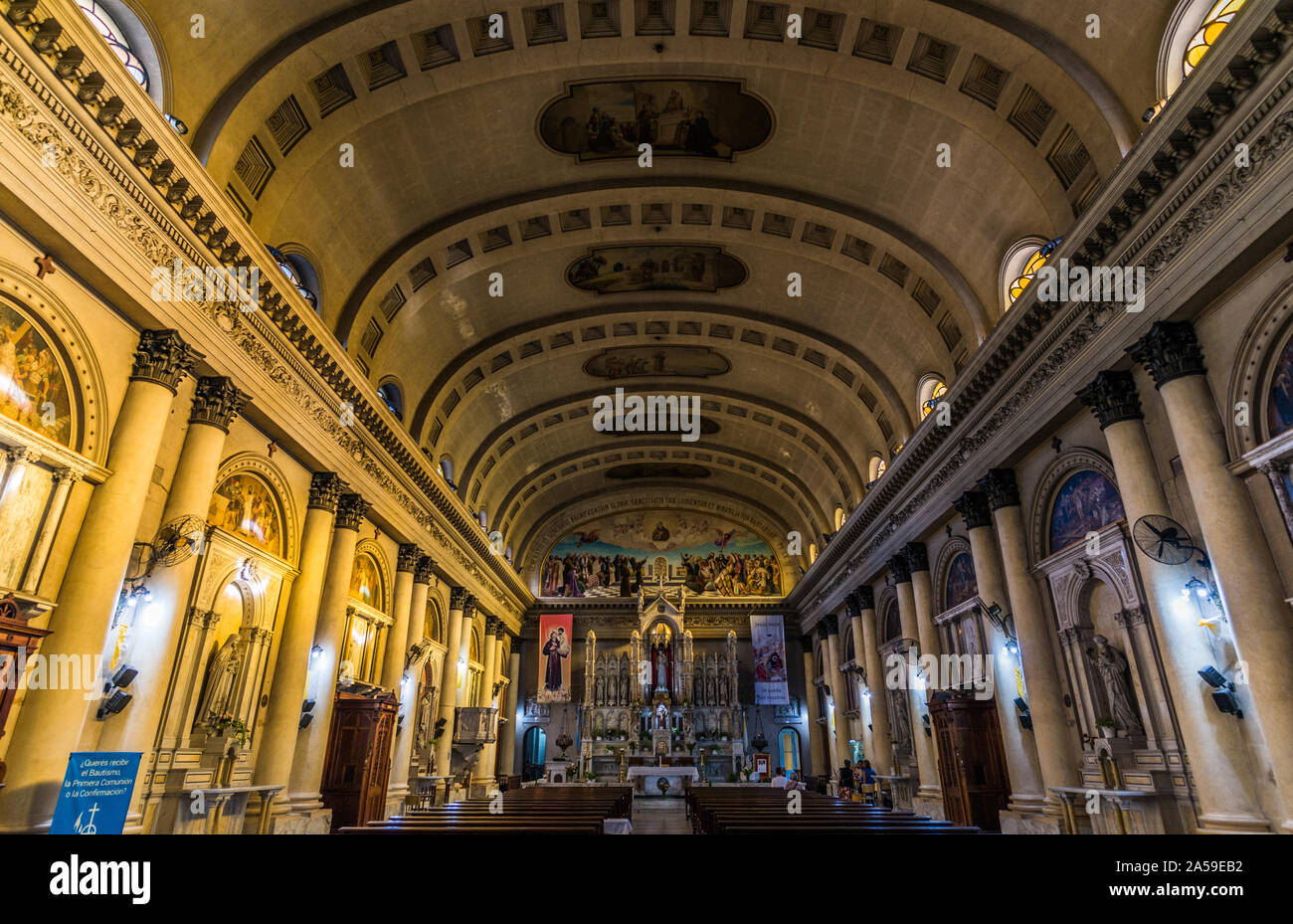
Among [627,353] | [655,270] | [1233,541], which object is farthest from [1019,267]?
[627,353]

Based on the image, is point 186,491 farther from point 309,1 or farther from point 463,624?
point 463,624

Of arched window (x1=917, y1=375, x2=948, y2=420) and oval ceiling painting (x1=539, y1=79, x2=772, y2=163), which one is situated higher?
oval ceiling painting (x1=539, y1=79, x2=772, y2=163)

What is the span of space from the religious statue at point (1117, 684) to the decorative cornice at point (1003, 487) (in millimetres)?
3235

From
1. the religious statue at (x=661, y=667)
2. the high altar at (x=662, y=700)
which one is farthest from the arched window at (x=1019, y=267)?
the religious statue at (x=661, y=667)

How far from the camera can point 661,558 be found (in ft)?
116

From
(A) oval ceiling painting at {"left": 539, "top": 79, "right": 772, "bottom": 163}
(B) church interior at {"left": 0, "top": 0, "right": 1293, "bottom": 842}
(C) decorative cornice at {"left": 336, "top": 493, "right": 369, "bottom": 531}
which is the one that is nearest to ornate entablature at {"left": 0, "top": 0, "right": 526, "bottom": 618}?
(B) church interior at {"left": 0, "top": 0, "right": 1293, "bottom": 842}

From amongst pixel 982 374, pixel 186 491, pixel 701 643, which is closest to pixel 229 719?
pixel 186 491

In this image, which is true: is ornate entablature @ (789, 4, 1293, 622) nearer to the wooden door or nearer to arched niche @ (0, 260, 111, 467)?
the wooden door

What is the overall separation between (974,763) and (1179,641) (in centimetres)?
674

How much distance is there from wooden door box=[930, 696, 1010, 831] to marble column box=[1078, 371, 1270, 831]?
517cm

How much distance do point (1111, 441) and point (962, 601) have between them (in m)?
7.10

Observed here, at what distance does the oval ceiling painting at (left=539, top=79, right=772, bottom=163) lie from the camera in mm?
14070

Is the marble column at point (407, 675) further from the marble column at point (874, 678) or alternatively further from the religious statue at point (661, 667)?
the religious statue at point (661, 667)

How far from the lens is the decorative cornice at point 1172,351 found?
9234 mm
